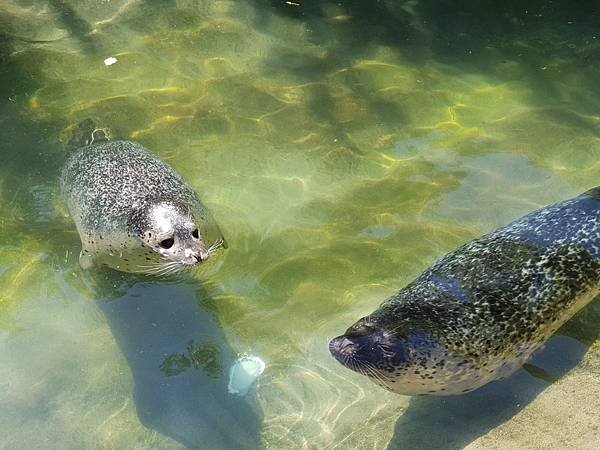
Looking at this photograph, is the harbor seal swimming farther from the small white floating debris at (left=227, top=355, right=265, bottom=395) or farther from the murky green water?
the small white floating debris at (left=227, top=355, right=265, bottom=395)

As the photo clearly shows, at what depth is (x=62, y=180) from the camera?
5977 mm

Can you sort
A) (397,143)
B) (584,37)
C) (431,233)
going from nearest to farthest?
(431,233), (397,143), (584,37)

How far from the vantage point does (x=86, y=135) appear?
6367mm

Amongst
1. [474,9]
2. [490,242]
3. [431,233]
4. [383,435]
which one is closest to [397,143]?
[431,233]

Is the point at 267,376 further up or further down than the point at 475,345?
further down

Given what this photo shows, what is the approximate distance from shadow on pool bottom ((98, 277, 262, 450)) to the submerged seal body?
27 cm

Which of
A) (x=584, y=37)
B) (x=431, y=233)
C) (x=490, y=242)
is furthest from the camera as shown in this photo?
(x=584, y=37)

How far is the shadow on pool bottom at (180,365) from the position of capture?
439 cm

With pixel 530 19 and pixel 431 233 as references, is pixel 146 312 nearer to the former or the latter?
pixel 431 233

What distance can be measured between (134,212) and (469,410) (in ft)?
8.45

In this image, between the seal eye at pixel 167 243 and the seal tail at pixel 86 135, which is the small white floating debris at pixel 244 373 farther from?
the seal tail at pixel 86 135

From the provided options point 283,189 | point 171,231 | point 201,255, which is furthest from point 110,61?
point 201,255

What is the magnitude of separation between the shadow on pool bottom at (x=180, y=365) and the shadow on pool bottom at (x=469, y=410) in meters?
0.92

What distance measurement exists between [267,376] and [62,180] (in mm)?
2568
